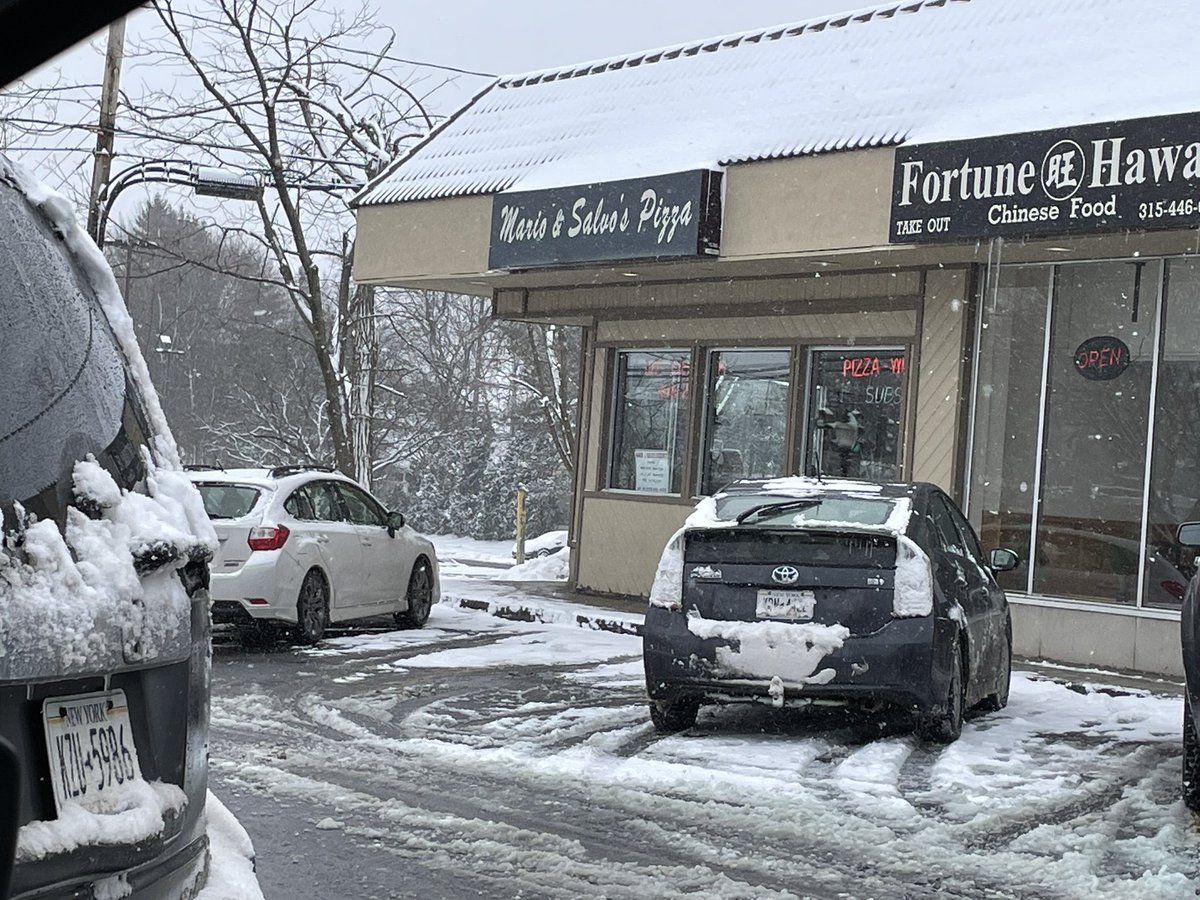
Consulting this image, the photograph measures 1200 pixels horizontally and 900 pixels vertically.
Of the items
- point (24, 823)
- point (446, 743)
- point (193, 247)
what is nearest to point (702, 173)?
point (446, 743)

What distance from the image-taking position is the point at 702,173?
14.3 m

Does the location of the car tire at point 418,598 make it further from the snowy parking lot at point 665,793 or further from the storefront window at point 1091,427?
the storefront window at point 1091,427

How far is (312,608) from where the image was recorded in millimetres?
13055

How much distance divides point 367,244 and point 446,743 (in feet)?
34.8

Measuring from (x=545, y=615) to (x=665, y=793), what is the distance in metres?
8.28

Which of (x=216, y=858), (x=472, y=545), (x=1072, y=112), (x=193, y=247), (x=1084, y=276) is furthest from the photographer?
(x=193, y=247)

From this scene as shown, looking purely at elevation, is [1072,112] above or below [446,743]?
above

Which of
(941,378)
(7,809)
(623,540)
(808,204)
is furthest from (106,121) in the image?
(7,809)

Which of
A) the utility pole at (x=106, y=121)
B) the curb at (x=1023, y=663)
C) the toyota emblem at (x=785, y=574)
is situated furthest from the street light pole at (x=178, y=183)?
the toyota emblem at (x=785, y=574)

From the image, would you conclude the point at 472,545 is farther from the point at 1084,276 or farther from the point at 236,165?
the point at 1084,276

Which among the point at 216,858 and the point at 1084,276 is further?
the point at 1084,276

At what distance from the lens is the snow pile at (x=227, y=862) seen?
12.2 ft

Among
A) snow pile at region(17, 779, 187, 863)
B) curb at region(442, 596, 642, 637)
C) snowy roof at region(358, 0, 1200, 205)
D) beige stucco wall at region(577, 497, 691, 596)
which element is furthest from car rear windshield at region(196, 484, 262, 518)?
snow pile at region(17, 779, 187, 863)

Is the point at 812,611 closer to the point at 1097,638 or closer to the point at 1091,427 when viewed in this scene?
the point at 1097,638
